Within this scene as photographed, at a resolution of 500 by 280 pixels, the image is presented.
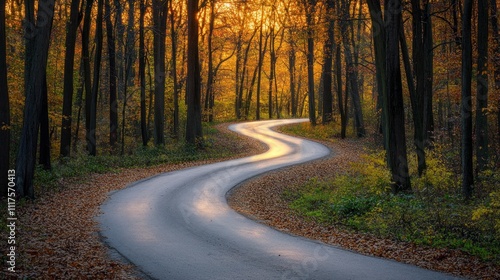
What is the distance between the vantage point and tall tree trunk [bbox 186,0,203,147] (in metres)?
26.5

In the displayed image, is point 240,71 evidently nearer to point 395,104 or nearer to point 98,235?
point 395,104

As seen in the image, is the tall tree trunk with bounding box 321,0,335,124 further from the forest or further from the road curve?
the road curve

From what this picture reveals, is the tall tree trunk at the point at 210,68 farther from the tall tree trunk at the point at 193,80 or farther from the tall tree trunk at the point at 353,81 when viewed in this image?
the tall tree trunk at the point at 193,80

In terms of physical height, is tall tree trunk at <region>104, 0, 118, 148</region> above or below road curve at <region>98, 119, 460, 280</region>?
above

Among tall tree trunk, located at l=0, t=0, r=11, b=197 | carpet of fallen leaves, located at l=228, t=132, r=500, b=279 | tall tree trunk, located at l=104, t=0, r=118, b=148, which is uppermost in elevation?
tall tree trunk, located at l=104, t=0, r=118, b=148

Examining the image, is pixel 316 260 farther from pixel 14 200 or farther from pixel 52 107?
pixel 52 107

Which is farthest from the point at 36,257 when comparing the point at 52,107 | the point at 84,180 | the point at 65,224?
the point at 52,107

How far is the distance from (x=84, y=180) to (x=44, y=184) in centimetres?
214

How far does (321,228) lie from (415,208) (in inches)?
105

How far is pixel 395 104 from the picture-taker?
13664 millimetres

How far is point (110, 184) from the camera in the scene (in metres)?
17.7

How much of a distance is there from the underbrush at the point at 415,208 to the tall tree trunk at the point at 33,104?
8.73m

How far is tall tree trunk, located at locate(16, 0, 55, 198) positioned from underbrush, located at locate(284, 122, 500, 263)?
8731 millimetres

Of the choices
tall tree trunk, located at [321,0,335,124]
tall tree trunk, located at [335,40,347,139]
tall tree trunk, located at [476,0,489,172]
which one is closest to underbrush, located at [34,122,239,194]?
tall tree trunk, located at [335,40,347,139]
